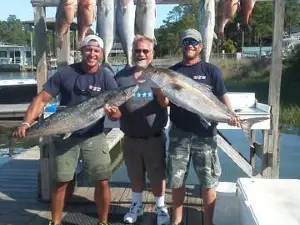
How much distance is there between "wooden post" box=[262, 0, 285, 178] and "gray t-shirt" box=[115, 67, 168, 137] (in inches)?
51.4

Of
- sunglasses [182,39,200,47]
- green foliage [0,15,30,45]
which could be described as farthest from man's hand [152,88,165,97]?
green foliage [0,15,30,45]

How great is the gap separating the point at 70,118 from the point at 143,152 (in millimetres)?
755

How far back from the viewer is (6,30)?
130 metres

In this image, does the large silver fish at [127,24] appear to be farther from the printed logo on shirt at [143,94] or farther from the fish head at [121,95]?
the fish head at [121,95]

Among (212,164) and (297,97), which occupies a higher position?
(212,164)

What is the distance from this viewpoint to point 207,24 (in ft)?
14.1

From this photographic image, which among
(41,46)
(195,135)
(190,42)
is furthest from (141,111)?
(41,46)

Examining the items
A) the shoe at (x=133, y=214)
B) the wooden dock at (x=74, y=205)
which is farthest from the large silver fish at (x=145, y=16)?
the wooden dock at (x=74, y=205)

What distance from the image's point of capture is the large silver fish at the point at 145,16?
14.1ft

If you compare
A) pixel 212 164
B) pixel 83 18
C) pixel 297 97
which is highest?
pixel 83 18

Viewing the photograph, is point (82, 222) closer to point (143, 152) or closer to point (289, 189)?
point (143, 152)

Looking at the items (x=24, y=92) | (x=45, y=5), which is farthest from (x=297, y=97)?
(x=45, y=5)

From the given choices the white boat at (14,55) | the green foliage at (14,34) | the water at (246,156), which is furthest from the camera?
the green foliage at (14,34)

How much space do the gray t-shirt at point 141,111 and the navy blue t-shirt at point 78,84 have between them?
0.14m
